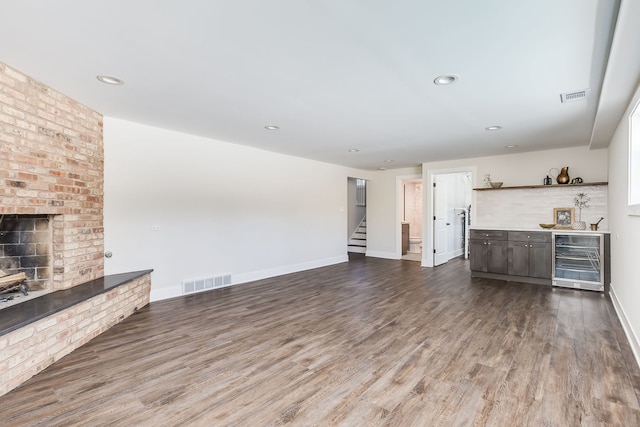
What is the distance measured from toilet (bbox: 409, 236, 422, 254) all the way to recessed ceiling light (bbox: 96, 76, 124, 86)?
7954 mm

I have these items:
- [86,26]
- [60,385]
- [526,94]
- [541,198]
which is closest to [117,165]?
[86,26]

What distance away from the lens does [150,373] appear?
2.38 metres

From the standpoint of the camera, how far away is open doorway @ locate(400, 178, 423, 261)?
888cm

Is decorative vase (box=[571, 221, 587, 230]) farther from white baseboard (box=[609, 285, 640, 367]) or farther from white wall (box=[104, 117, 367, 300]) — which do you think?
white wall (box=[104, 117, 367, 300])

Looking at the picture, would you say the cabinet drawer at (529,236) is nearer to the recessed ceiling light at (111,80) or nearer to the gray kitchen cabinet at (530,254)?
the gray kitchen cabinet at (530,254)

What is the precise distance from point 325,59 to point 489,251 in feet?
16.0

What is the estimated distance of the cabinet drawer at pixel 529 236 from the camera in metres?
5.20

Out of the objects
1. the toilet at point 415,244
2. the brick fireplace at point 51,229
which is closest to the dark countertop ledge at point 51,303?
the brick fireplace at point 51,229

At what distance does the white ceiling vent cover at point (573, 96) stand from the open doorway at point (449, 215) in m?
3.45

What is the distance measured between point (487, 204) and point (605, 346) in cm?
383

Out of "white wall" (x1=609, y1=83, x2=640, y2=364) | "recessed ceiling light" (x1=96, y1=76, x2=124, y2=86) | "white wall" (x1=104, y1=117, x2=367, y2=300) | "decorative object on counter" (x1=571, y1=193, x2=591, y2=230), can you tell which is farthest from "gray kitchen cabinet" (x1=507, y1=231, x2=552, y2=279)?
"recessed ceiling light" (x1=96, y1=76, x2=124, y2=86)

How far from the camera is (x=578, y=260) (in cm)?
504

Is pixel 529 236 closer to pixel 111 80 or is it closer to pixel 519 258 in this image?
pixel 519 258

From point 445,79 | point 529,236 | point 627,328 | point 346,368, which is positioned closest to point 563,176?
point 529,236
